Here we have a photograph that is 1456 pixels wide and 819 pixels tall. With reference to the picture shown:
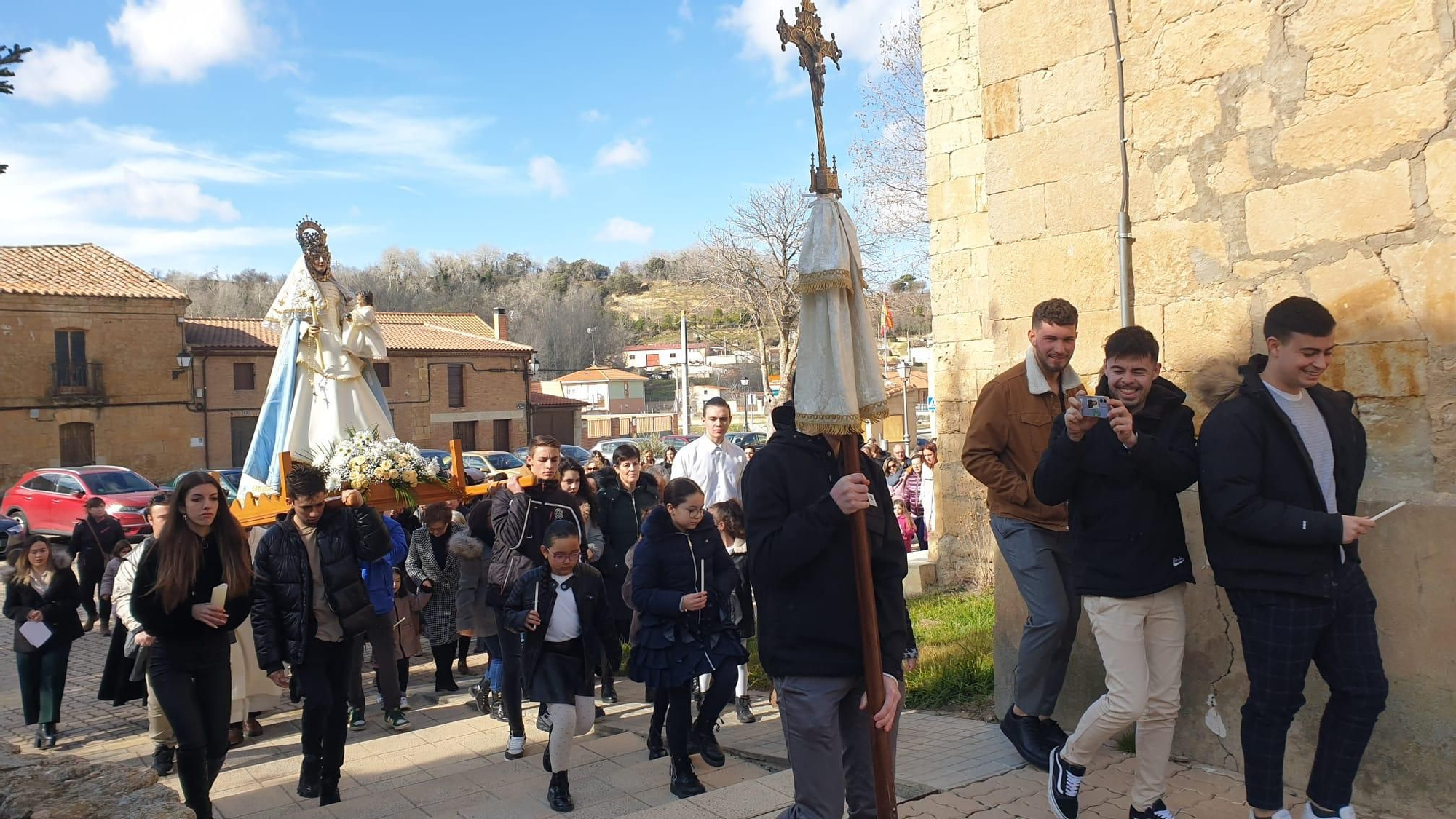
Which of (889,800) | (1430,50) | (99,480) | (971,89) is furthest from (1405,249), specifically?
(99,480)

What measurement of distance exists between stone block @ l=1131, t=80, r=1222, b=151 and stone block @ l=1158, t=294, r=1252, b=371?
70cm

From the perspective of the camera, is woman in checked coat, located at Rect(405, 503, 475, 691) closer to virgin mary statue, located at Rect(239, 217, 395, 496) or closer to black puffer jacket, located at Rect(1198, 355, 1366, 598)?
virgin mary statue, located at Rect(239, 217, 395, 496)

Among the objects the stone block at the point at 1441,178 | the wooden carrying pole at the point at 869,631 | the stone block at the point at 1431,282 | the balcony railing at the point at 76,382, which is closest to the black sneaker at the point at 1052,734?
the wooden carrying pole at the point at 869,631

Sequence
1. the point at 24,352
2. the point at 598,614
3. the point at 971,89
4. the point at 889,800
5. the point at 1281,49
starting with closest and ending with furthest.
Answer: the point at 889,800 → the point at 1281,49 → the point at 598,614 → the point at 971,89 → the point at 24,352

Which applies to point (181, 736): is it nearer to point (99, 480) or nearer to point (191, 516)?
point (191, 516)

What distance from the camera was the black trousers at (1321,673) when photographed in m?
3.33

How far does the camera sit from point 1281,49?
413cm

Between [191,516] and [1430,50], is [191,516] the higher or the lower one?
the lower one

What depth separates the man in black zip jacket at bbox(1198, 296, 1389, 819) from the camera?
10.9 feet

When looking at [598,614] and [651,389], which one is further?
[651,389]

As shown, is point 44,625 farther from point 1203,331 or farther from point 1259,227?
point 1259,227

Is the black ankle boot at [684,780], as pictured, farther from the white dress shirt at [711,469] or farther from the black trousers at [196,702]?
the white dress shirt at [711,469]

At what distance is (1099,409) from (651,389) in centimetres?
6817

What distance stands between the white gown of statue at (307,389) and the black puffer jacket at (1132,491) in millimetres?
6623
